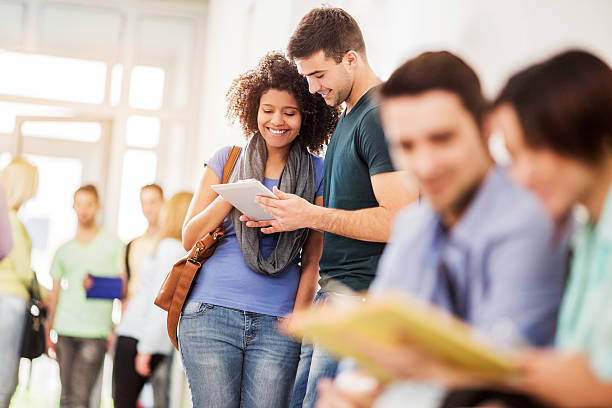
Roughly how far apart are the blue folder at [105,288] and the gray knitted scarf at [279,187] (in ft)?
6.74

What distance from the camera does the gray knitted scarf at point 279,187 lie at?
212 centimetres

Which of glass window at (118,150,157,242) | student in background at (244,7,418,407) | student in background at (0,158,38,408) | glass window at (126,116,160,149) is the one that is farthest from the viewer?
glass window at (126,116,160,149)

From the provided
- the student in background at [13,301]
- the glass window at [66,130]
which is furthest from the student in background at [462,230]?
the glass window at [66,130]

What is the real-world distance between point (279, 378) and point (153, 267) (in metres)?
1.55

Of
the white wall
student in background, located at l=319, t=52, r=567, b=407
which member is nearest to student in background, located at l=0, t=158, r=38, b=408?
the white wall

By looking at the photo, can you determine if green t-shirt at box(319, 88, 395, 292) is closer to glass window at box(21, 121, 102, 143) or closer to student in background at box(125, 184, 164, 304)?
student in background at box(125, 184, 164, 304)

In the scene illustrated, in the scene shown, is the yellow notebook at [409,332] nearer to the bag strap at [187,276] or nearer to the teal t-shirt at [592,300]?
the teal t-shirt at [592,300]

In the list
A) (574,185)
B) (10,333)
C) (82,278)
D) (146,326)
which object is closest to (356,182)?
(574,185)

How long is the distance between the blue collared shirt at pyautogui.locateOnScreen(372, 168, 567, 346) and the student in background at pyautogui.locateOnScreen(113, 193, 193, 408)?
2542 millimetres

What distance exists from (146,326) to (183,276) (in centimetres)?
139

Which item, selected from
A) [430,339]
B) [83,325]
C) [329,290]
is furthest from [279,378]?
[83,325]

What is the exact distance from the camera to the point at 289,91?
2221 mm

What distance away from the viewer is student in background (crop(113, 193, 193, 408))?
134 inches

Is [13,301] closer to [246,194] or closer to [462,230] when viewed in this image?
[246,194]
